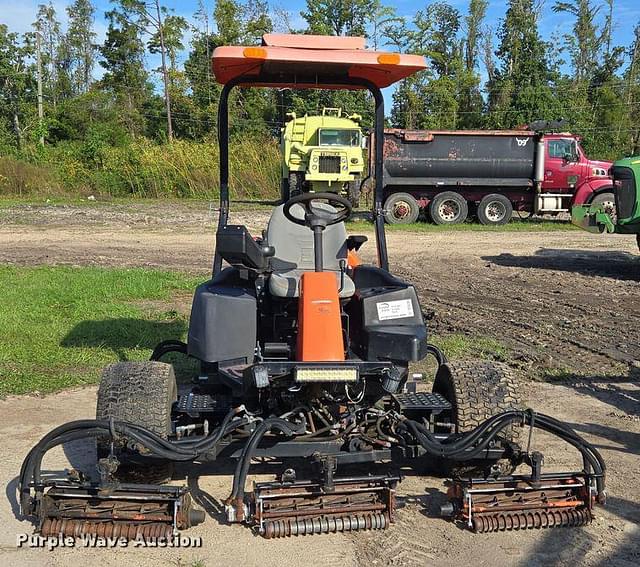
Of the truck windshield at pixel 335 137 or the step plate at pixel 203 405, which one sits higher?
the truck windshield at pixel 335 137

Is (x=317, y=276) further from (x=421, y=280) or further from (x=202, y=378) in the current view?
(x=421, y=280)

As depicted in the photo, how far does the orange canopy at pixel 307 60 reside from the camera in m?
4.24

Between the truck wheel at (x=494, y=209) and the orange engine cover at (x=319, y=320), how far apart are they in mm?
15096

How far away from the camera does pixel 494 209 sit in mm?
18562

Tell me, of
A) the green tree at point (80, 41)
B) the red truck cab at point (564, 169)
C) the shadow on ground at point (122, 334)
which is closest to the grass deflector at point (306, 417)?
the shadow on ground at point (122, 334)

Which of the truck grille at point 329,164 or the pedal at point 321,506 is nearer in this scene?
the pedal at point 321,506

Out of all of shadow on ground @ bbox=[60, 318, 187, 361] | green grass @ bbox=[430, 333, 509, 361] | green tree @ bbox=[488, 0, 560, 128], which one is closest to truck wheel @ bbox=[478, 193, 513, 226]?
green grass @ bbox=[430, 333, 509, 361]

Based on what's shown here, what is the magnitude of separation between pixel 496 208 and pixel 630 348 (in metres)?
11.7

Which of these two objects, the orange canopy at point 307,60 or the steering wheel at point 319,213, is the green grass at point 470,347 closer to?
the steering wheel at point 319,213

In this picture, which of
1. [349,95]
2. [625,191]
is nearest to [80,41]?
[349,95]

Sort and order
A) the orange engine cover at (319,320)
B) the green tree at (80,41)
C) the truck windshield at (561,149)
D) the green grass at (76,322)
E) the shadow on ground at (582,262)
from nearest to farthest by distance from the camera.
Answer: the orange engine cover at (319,320) → the green grass at (76,322) → the shadow on ground at (582,262) → the truck windshield at (561,149) → the green tree at (80,41)

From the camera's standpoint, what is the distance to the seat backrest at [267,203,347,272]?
4719 mm

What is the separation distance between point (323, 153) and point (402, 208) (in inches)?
129

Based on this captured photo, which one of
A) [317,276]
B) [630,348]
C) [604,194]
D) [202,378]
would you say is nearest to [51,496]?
[202,378]
